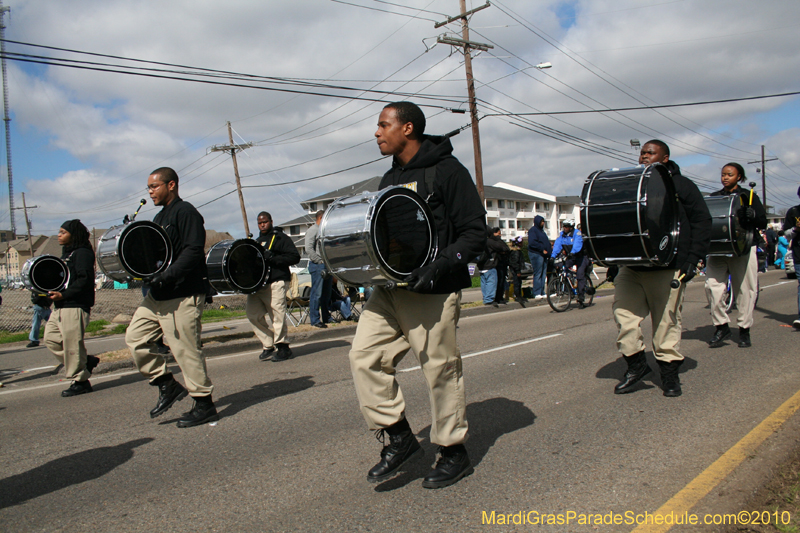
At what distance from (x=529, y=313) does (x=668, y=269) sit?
7.97m

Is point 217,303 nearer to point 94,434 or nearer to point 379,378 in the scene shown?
point 94,434

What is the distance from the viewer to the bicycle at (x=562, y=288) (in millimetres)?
12633

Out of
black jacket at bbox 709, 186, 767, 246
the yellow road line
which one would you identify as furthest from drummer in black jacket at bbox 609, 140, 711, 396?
black jacket at bbox 709, 186, 767, 246

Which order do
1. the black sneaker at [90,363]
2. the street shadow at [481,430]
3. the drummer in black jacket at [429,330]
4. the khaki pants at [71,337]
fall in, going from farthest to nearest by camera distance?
the black sneaker at [90,363] < the khaki pants at [71,337] < the street shadow at [481,430] < the drummer in black jacket at [429,330]

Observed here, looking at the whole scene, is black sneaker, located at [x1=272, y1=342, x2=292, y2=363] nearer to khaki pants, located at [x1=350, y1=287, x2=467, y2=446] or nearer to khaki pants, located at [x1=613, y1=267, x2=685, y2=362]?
khaki pants, located at [x1=613, y1=267, x2=685, y2=362]

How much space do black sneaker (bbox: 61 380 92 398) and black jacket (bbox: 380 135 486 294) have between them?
5136mm

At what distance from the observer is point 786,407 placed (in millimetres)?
4691

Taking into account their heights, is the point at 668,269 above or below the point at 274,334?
above

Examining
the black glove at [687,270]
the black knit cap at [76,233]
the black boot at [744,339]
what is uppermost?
the black knit cap at [76,233]

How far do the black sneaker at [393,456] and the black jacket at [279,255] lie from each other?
17.3 feet

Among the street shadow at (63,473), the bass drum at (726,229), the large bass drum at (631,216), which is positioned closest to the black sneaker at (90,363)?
the street shadow at (63,473)

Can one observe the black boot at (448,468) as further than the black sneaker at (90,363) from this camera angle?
No

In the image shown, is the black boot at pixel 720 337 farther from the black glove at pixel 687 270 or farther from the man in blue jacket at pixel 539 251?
the man in blue jacket at pixel 539 251

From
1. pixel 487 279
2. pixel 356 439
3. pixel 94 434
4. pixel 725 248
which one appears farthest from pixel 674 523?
pixel 487 279
